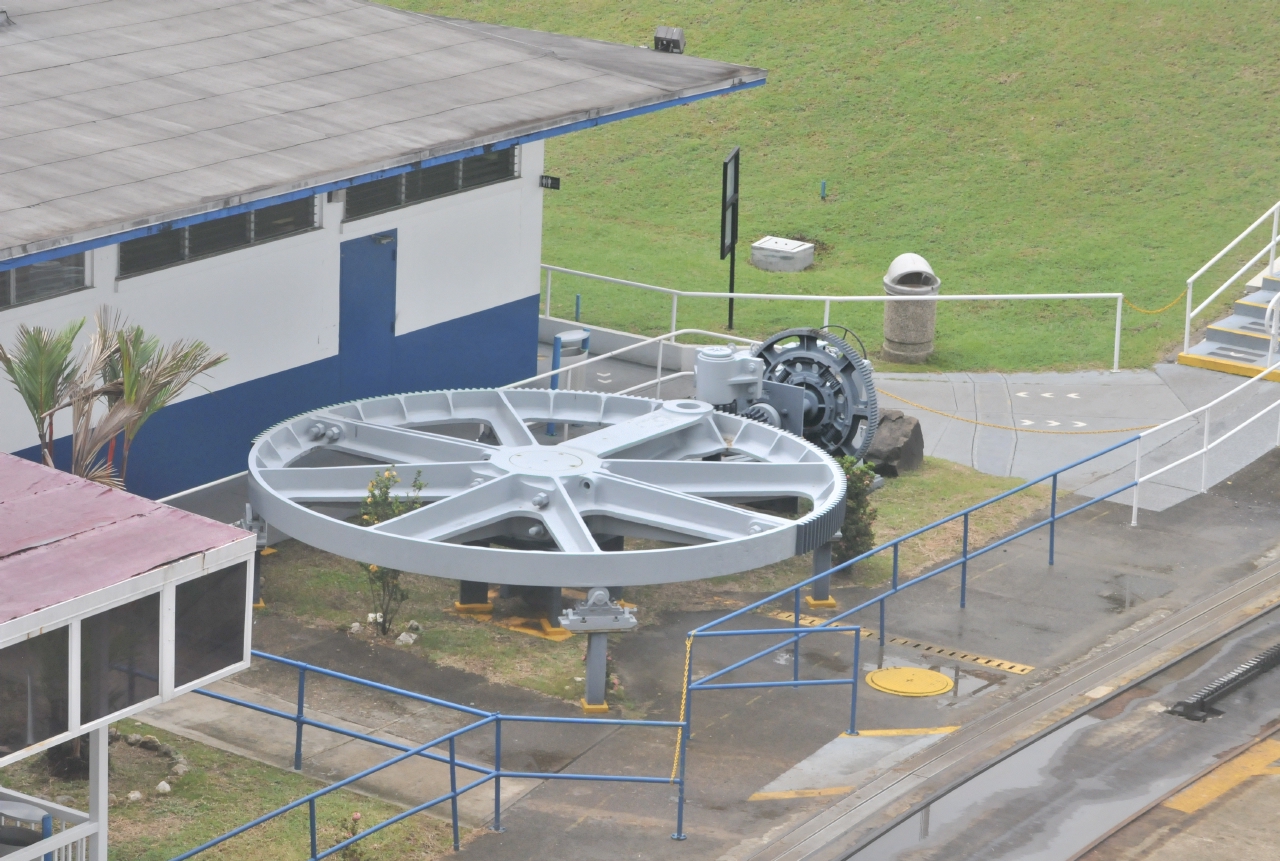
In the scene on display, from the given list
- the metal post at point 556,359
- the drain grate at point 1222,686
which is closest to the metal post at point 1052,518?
the drain grate at point 1222,686

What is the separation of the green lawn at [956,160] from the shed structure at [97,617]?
16.2 metres

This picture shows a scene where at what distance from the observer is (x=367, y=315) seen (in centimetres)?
1858

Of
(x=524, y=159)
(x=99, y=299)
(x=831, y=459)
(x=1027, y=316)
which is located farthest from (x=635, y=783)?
(x=1027, y=316)

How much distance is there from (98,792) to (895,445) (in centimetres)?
1163

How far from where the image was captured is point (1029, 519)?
1938 centimetres

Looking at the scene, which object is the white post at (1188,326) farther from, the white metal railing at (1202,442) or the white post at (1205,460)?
the white post at (1205,460)

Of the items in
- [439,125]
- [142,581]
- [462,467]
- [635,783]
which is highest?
[439,125]

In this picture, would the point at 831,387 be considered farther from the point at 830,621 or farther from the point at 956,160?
the point at 956,160

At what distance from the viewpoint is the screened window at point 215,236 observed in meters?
16.1

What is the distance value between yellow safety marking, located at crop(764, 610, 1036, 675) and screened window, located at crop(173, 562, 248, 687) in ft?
23.4

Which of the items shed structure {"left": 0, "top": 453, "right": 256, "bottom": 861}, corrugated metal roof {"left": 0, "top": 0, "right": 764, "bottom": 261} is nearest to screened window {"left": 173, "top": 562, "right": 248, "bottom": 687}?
shed structure {"left": 0, "top": 453, "right": 256, "bottom": 861}

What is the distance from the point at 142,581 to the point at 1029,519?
11.8 meters

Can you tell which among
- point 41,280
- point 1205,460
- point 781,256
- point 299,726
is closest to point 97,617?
point 299,726

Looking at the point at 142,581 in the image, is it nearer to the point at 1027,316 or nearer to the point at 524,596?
the point at 524,596
